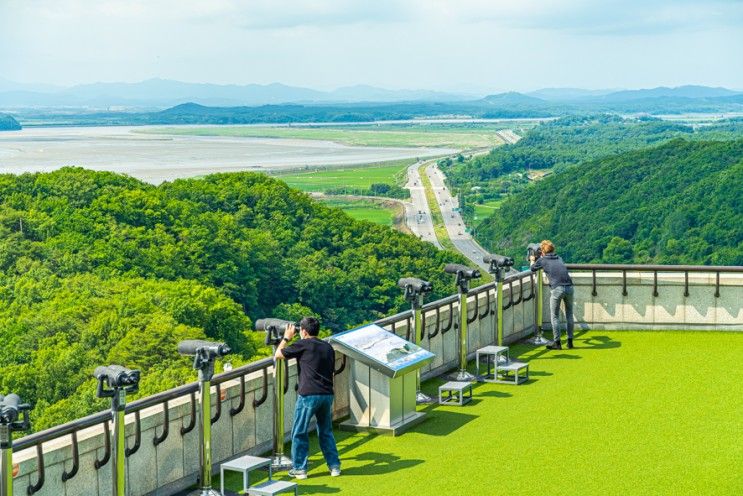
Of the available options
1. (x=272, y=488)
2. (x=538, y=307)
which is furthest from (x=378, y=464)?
(x=538, y=307)

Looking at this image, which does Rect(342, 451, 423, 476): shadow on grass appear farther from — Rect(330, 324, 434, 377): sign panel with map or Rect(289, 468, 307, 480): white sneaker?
Rect(330, 324, 434, 377): sign panel with map

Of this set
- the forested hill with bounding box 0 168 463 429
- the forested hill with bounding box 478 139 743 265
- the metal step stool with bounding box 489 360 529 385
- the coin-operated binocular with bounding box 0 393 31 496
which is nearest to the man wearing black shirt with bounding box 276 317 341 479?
the coin-operated binocular with bounding box 0 393 31 496

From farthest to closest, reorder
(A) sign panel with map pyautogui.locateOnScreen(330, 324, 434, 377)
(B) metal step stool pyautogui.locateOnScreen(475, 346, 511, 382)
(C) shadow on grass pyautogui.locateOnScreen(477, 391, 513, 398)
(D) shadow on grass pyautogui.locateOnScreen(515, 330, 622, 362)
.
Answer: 1. (D) shadow on grass pyautogui.locateOnScreen(515, 330, 622, 362)
2. (B) metal step stool pyautogui.locateOnScreen(475, 346, 511, 382)
3. (C) shadow on grass pyautogui.locateOnScreen(477, 391, 513, 398)
4. (A) sign panel with map pyautogui.locateOnScreen(330, 324, 434, 377)

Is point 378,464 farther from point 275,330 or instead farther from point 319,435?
point 275,330

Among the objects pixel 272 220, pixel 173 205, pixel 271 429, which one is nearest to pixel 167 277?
pixel 173 205

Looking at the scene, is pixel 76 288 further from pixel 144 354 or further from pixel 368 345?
pixel 368 345
